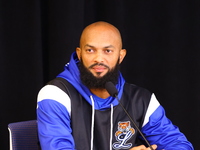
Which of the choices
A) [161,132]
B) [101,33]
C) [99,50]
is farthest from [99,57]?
[161,132]

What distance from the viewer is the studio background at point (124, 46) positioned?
2963mm

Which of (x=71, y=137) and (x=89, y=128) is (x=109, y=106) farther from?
(x=71, y=137)

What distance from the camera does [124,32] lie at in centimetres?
328

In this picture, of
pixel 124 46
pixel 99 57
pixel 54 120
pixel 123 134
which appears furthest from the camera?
pixel 124 46

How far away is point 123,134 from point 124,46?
3.80 feet

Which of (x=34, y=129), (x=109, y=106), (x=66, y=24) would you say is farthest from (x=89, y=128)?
(x=66, y=24)

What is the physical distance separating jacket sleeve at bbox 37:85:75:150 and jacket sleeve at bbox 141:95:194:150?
524 millimetres

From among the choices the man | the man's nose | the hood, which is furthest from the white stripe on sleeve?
the man's nose

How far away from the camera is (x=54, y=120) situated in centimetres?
204

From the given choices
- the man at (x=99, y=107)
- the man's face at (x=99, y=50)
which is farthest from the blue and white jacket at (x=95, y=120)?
the man's face at (x=99, y=50)

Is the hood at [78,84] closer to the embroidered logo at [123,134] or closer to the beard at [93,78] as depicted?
the beard at [93,78]

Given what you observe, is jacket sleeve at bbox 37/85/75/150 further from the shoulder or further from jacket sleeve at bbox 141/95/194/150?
jacket sleeve at bbox 141/95/194/150

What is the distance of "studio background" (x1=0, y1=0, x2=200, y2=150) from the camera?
9.72ft

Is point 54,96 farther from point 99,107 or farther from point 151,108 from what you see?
point 151,108
